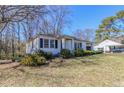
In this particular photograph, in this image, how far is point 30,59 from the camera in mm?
13227

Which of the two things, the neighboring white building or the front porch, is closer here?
the front porch

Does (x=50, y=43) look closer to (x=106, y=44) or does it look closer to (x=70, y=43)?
(x=70, y=43)

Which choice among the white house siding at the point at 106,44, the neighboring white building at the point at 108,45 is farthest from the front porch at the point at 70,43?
the white house siding at the point at 106,44

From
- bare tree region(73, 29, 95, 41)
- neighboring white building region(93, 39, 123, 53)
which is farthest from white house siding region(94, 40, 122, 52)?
bare tree region(73, 29, 95, 41)

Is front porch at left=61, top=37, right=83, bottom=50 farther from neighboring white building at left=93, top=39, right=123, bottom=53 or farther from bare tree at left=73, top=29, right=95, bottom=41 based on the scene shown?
neighboring white building at left=93, top=39, right=123, bottom=53

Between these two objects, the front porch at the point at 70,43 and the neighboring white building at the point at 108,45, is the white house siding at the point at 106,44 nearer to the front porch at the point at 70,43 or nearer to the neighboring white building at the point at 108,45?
the neighboring white building at the point at 108,45

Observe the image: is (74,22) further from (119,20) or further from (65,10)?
(119,20)

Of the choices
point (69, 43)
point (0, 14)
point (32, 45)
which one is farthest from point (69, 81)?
point (69, 43)

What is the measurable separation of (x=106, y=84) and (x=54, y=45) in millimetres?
13560

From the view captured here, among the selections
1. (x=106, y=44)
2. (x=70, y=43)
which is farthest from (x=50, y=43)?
(x=106, y=44)

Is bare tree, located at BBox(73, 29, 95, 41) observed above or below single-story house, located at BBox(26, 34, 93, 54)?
above

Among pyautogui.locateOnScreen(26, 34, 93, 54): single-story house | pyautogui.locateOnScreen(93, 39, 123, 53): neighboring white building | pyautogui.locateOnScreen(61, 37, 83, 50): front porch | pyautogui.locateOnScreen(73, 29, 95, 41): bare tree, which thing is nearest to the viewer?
pyautogui.locateOnScreen(26, 34, 93, 54): single-story house

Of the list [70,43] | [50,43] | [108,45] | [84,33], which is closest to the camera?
[50,43]
